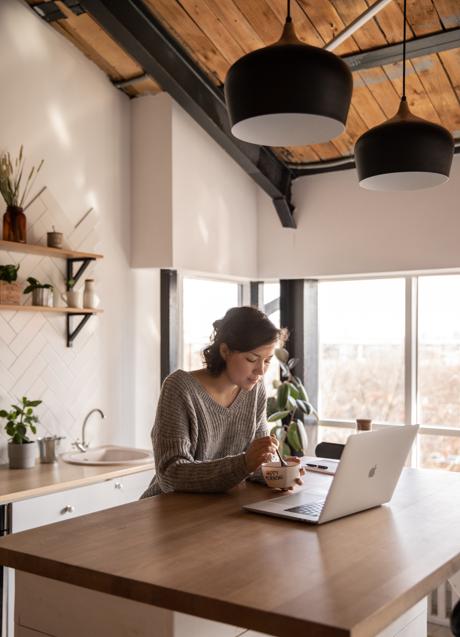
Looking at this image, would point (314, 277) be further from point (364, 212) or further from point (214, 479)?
point (214, 479)

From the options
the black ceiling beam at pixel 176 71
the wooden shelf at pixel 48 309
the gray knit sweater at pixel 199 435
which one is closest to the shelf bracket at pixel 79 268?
the wooden shelf at pixel 48 309

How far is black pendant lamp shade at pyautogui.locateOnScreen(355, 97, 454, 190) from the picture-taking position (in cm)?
206

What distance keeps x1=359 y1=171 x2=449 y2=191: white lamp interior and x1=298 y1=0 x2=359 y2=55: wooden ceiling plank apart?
4.53 feet

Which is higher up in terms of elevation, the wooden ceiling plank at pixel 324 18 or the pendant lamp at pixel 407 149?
the wooden ceiling plank at pixel 324 18

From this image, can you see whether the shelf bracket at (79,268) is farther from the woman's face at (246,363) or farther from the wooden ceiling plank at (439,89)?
the wooden ceiling plank at (439,89)

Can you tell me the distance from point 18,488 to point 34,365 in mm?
843

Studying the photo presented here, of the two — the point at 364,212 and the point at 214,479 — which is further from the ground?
the point at 364,212

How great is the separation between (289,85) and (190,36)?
233cm

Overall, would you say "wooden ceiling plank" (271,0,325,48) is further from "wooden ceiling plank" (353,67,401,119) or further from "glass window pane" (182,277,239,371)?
"glass window pane" (182,277,239,371)

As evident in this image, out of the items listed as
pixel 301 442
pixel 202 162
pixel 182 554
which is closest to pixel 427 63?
pixel 202 162

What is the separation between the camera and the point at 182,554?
1.53m

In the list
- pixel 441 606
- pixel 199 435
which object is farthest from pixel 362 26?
pixel 441 606

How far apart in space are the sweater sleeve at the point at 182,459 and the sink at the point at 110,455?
4.38 ft

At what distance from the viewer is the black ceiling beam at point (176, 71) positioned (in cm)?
338
